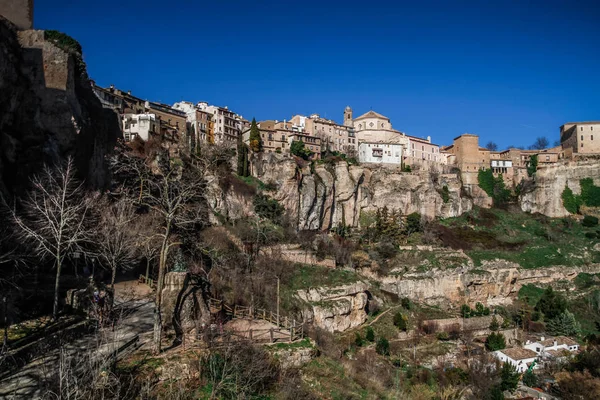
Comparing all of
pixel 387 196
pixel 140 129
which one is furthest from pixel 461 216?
pixel 140 129

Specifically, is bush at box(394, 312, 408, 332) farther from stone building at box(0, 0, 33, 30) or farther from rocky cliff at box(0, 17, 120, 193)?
stone building at box(0, 0, 33, 30)

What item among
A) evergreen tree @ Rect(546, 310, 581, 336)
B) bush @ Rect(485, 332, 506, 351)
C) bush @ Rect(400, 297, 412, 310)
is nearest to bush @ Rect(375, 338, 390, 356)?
bush @ Rect(400, 297, 412, 310)

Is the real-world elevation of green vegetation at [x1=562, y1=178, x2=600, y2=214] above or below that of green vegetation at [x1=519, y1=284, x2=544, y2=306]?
above

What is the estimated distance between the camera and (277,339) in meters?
14.0

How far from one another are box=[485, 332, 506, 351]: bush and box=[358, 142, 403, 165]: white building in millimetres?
37120

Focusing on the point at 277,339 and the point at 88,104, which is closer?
the point at 277,339

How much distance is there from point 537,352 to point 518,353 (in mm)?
3112

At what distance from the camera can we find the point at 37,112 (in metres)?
25.3

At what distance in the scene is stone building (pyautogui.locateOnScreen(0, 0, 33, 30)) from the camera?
2784 cm

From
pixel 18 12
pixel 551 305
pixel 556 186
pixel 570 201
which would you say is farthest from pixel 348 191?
pixel 18 12

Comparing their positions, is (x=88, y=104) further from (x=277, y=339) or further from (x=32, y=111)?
(x=277, y=339)

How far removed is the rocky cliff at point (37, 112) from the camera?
2272 centimetres

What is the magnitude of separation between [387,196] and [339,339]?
31.2 m

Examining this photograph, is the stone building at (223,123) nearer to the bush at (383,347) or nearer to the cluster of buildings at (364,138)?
the cluster of buildings at (364,138)
